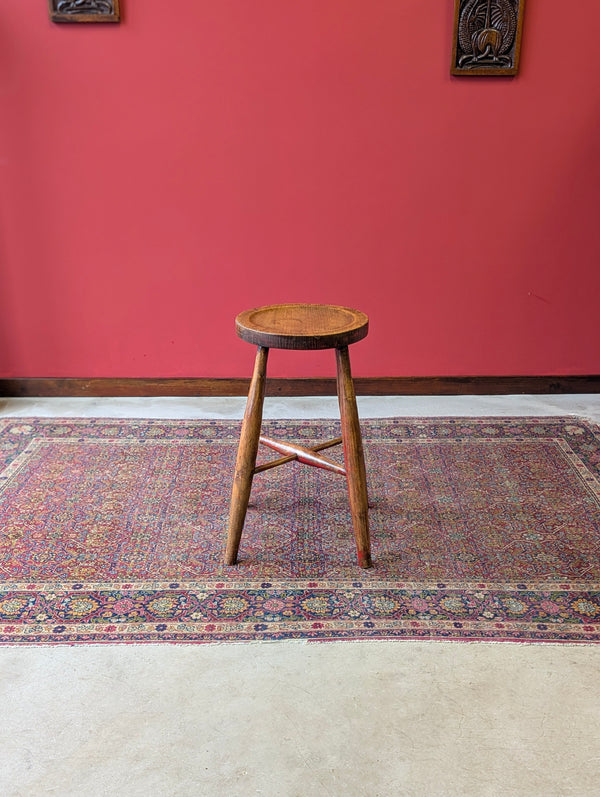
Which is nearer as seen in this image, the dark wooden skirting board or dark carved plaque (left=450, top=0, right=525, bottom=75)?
dark carved plaque (left=450, top=0, right=525, bottom=75)

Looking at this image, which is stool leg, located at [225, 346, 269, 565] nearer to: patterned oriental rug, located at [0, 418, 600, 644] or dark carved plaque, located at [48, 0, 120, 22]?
patterned oriental rug, located at [0, 418, 600, 644]

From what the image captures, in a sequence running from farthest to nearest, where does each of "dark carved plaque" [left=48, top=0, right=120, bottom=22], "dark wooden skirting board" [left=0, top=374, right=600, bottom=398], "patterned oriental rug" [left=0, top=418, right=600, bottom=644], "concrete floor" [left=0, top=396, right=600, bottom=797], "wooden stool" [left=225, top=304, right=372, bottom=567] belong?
"dark wooden skirting board" [left=0, top=374, right=600, bottom=398] < "dark carved plaque" [left=48, top=0, right=120, bottom=22] < "wooden stool" [left=225, top=304, right=372, bottom=567] < "patterned oriental rug" [left=0, top=418, right=600, bottom=644] < "concrete floor" [left=0, top=396, right=600, bottom=797]

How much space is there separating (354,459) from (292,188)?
169cm

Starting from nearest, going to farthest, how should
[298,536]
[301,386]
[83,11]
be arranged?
[298,536]
[83,11]
[301,386]

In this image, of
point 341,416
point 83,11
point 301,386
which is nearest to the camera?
point 341,416

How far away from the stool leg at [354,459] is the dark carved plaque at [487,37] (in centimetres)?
177

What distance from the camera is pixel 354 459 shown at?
2.29 meters

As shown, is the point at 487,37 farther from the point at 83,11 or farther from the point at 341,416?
the point at 341,416

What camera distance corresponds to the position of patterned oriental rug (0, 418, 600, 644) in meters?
2.11

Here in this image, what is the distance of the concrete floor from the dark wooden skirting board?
74.3 inches

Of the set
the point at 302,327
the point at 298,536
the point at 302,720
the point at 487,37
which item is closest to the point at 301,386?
the point at 298,536

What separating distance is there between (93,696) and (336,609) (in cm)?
69

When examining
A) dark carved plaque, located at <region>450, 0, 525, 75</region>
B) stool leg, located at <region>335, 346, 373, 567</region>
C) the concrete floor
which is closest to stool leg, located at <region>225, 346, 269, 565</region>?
stool leg, located at <region>335, 346, 373, 567</region>

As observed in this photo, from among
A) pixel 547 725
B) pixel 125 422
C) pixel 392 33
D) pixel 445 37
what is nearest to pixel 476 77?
pixel 445 37
